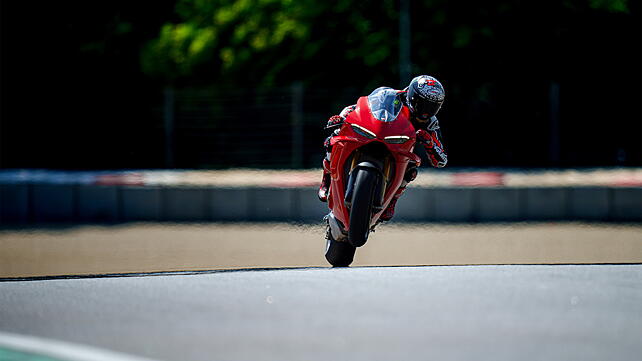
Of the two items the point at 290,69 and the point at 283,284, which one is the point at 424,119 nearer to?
the point at 283,284

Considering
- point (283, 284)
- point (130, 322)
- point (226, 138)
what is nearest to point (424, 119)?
point (283, 284)

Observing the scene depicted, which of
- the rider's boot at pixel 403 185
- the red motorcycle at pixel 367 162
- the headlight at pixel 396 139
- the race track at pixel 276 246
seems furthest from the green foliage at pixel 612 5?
the headlight at pixel 396 139

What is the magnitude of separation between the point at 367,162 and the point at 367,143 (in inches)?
6.5

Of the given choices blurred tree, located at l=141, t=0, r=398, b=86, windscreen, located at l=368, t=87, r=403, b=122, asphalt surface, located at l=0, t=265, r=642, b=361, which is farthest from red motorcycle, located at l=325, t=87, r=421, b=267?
blurred tree, located at l=141, t=0, r=398, b=86

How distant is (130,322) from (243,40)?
17.8 metres

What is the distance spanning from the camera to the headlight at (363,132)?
9.09 meters

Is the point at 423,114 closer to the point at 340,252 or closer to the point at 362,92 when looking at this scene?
the point at 340,252

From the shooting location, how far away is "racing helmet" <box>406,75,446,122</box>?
9258mm

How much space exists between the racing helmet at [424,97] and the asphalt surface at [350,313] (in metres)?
1.21

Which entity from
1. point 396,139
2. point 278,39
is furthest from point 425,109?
point 278,39

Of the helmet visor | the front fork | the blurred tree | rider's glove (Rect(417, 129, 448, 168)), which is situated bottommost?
the front fork

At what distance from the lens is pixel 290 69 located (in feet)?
78.5

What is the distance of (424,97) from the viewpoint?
9.26 m

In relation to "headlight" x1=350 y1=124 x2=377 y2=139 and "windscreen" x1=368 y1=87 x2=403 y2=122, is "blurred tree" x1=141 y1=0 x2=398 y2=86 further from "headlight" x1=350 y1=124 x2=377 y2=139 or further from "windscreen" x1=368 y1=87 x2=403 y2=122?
"headlight" x1=350 y1=124 x2=377 y2=139
